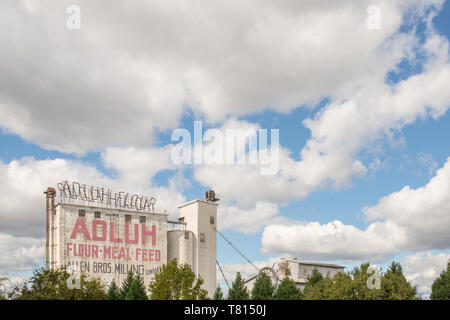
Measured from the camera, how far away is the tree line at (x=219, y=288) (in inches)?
2197

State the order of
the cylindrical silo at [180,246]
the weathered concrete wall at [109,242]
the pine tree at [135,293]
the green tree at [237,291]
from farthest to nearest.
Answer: the cylindrical silo at [180,246] → the weathered concrete wall at [109,242] → the green tree at [237,291] → the pine tree at [135,293]

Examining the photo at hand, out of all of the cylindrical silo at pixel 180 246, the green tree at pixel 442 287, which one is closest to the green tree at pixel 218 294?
the cylindrical silo at pixel 180 246

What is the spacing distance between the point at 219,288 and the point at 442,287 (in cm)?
3650

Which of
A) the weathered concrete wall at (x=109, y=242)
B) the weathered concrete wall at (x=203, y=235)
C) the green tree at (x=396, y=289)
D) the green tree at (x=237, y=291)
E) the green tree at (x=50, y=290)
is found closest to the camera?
the green tree at (x=50, y=290)

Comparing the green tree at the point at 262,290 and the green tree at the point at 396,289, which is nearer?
the green tree at the point at 396,289

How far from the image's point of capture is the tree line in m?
55.8

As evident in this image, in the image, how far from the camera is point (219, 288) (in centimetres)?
8012

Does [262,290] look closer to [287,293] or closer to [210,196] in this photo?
[287,293]

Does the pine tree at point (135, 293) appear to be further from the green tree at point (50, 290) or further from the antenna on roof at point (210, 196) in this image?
the antenna on roof at point (210, 196)

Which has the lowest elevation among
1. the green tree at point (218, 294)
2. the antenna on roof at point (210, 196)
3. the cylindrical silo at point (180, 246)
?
the green tree at point (218, 294)

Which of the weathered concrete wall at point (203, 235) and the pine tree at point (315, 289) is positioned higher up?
the weathered concrete wall at point (203, 235)
